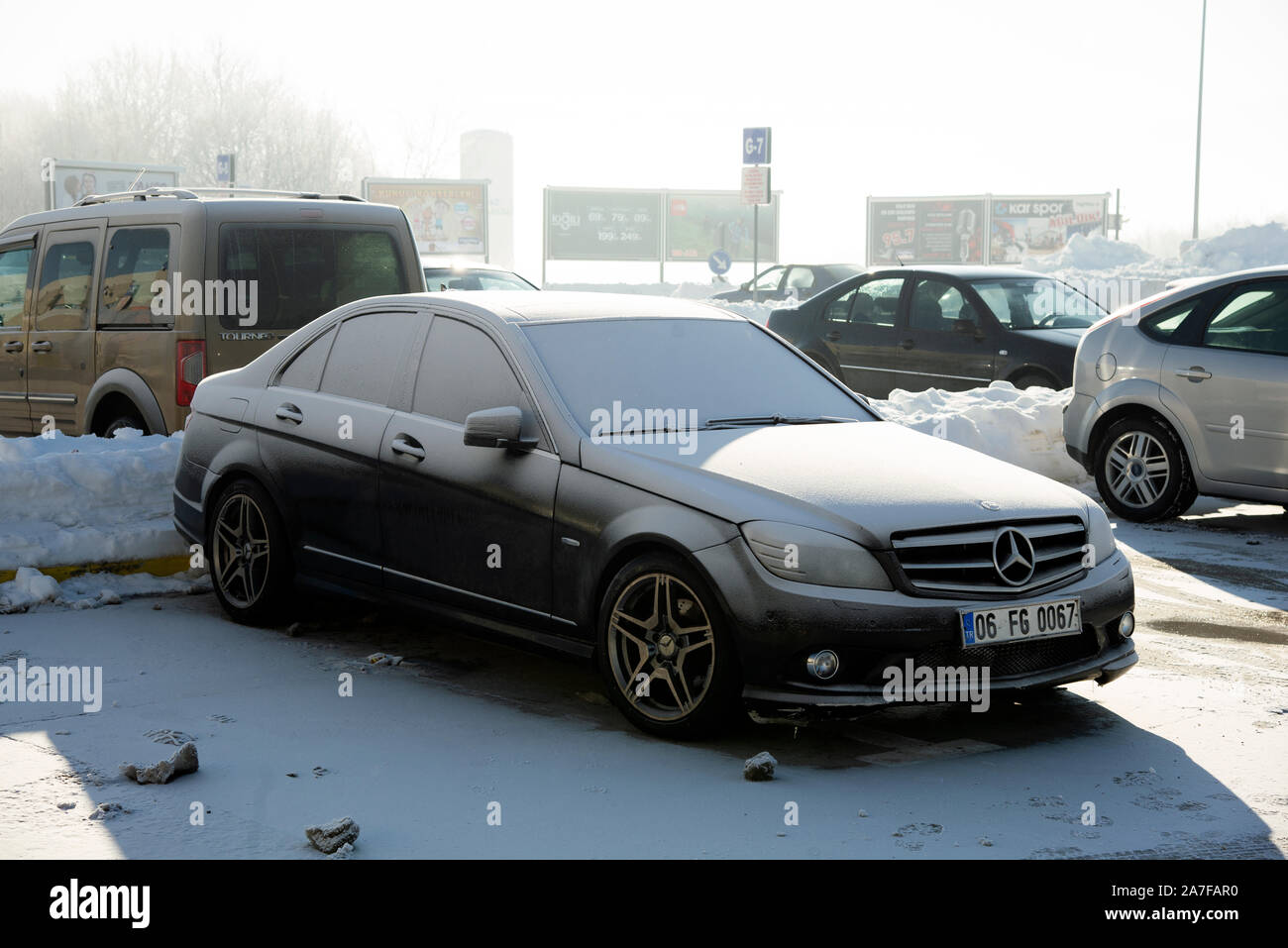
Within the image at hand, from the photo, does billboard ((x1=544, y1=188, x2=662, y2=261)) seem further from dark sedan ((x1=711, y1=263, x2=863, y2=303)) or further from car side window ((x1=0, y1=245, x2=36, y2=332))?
car side window ((x1=0, y1=245, x2=36, y2=332))

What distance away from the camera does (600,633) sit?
535 centimetres

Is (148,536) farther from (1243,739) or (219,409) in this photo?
(1243,739)

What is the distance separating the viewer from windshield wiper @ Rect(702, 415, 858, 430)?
586 cm

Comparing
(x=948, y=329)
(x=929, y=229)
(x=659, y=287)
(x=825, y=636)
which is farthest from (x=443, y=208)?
(x=825, y=636)

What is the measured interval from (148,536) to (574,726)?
3.52 meters

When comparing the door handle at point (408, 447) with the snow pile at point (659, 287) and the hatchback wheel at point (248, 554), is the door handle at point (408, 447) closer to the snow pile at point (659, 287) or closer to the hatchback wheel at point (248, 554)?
the hatchback wheel at point (248, 554)

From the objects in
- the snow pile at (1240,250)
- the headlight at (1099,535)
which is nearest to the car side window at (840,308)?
the headlight at (1099,535)

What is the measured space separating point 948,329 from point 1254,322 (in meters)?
5.03

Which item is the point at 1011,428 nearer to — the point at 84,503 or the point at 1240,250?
the point at 84,503

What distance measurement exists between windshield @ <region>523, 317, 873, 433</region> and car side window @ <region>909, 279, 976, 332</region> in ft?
25.7

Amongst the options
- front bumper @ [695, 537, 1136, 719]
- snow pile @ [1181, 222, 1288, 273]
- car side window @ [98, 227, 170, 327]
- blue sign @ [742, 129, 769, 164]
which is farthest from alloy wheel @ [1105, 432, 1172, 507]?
snow pile @ [1181, 222, 1288, 273]

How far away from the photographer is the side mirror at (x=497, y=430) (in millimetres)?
5668

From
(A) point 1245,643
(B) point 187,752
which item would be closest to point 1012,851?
(B) point 187,752
